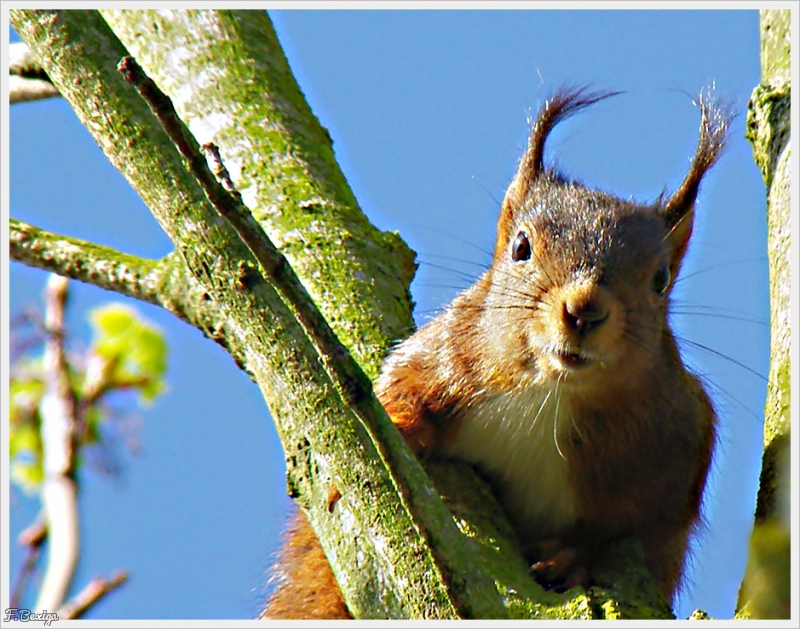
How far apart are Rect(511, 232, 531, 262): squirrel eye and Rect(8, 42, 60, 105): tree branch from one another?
183cm

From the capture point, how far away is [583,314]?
2.90 m

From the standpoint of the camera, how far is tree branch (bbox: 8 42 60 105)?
388 centimetres

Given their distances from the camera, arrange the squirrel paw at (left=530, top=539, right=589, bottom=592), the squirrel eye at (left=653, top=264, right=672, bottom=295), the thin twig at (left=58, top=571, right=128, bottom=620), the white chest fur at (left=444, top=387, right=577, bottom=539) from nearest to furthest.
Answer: the thin twig at (left=58, top=571, right=128, bottom=620), the squirrel paw at (left=530, top=539, right=589, bottom=592), the white chest fur at (left=444, top=387, right=577, bottom=539), the squirrel eye at (left=653, top=264, right=672, bottom=295)

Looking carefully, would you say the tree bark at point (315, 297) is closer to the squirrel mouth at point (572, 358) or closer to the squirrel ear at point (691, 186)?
the squirrel mouth at point (572, 358)

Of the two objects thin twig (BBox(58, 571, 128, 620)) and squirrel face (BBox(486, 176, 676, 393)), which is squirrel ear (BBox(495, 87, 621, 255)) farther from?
thin twig (BBox(58, 571, 128, 620))

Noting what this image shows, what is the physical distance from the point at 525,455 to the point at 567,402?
0.22 meters

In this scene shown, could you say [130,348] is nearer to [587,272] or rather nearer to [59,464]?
[59,464]

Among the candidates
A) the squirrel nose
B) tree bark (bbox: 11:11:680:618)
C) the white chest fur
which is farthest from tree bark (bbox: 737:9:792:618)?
the white chest fur

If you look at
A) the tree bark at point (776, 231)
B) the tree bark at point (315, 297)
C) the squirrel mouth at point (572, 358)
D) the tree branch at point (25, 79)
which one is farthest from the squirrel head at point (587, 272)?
the tree branch at point (25, 79)

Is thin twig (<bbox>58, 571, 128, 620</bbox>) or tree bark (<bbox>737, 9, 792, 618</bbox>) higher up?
tree bark (<bbox>737, 9, 792, 618</bbox>)

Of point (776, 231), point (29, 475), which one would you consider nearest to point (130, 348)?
point (29, 475)

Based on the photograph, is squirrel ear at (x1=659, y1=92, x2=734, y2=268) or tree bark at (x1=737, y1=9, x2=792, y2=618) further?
squirrel ear at (x1=659, y1=92, x2=734, y2=268)

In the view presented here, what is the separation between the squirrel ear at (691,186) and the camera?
3545 mm

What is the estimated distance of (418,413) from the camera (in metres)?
3.24
